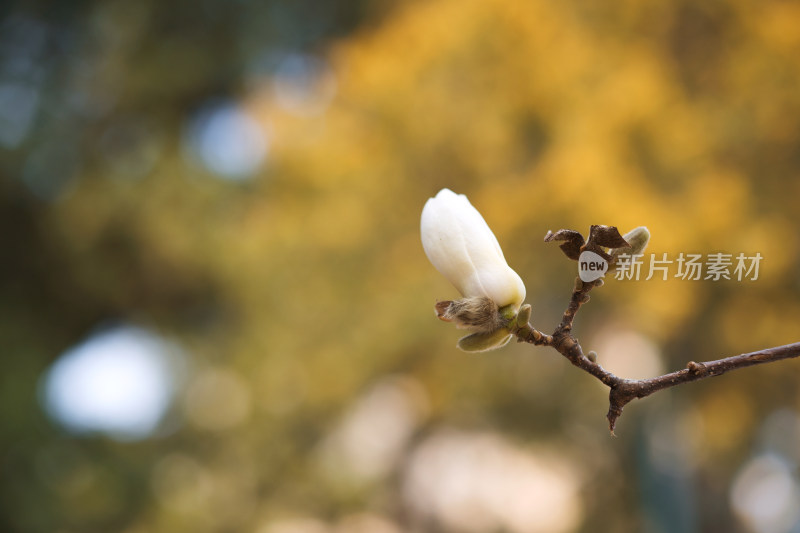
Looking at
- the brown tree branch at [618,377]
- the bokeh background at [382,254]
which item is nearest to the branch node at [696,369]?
the brown tree branch at [618,377]

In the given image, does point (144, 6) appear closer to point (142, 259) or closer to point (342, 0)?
point (342, 0)

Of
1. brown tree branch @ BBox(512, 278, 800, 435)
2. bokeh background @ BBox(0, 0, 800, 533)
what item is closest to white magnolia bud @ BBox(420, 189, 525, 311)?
brown tree branch @ BBox(512, 278, 800, 435)

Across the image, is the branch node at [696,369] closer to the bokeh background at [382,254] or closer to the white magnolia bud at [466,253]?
the white magnolia bud at [466,253]

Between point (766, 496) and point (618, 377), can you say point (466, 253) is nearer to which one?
point (618, 377)

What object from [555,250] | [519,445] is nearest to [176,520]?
[519,445]

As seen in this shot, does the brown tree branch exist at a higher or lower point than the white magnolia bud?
lower

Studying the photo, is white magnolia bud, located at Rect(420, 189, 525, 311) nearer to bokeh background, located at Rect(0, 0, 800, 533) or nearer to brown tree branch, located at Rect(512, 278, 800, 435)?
brown tree branch, located at Rect(512, 278, 800, 435)
